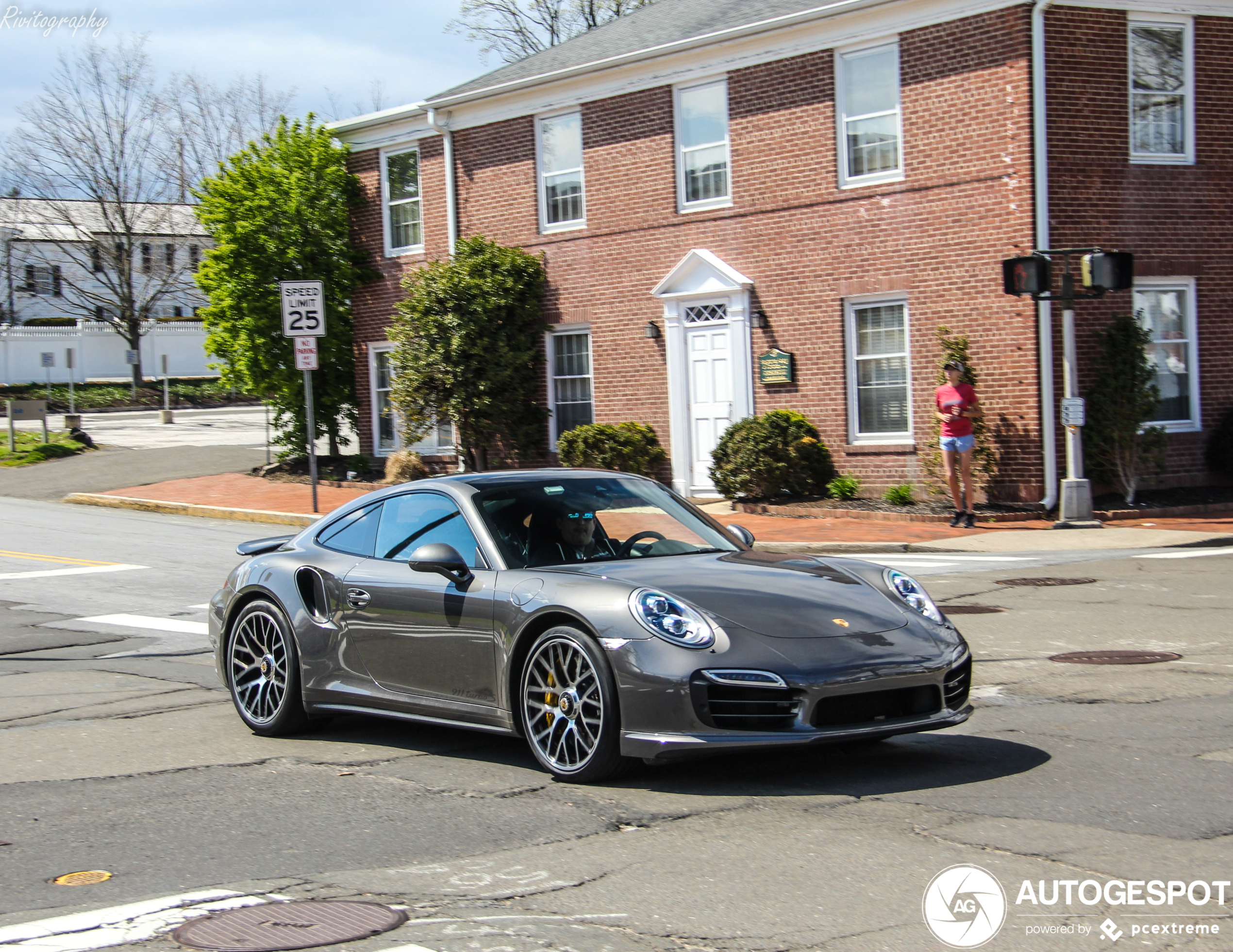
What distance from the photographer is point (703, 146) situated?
21703 mm

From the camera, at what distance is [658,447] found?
22.4m

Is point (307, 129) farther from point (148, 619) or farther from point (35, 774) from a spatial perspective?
point (35, 774)

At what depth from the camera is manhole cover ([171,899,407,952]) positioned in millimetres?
4207

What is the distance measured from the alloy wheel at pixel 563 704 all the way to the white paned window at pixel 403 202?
68.3 feet

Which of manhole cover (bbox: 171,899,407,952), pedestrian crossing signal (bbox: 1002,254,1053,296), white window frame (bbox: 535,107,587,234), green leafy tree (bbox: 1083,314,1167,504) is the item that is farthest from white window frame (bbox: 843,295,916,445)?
manhole cover (bbox: 171,899,407,952)

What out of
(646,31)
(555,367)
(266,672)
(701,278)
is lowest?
(266,672)

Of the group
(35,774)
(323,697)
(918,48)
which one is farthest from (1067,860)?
(918,48)

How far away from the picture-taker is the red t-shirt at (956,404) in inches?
687

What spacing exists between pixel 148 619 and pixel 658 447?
451 inches

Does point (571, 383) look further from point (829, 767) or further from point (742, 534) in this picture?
point (829, 767)

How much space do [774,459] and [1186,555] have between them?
637 centimetres

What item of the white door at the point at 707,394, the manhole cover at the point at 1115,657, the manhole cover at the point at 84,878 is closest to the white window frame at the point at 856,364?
the white door at the point at 707,394

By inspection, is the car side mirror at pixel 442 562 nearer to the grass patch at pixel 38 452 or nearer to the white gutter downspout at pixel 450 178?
the white gutter downspout at pixel 450 178

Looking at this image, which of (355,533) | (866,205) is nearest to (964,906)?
(355,533)
